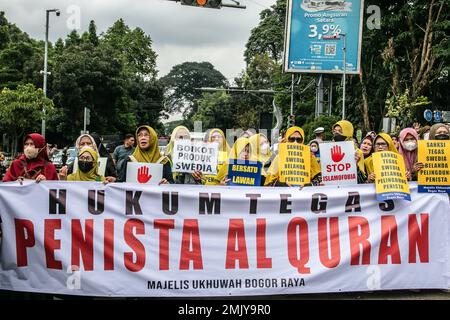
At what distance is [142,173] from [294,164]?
1.51 meters

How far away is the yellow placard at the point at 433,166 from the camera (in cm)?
632

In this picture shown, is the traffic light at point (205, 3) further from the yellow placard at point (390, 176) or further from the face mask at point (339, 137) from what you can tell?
the yellow placard at point (390, 176)

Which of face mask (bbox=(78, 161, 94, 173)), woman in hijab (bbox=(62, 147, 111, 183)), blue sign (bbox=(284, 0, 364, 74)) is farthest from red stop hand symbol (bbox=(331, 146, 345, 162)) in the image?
blue sign (bbox=(284, 0, 364, 74))

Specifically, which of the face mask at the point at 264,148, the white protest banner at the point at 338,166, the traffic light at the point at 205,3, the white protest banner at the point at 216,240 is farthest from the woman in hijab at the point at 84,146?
the traffic light at the point at 205,3

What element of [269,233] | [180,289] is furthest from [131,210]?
[269,233]

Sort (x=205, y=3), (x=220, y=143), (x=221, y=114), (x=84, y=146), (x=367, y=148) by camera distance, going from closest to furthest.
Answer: (x=84, y=146)
(x=367, y=148)
(x=220, y=143)
(x=205, y=3)
(x=221, y=114)

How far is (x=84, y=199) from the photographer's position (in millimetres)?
5852

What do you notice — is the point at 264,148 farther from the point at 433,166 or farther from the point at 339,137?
the point at 433,166

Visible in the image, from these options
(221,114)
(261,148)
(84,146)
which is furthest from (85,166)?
(221,114)

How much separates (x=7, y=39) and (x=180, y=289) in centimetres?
5039

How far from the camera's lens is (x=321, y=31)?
29.8m

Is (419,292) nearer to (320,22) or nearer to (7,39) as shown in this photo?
(320,22)

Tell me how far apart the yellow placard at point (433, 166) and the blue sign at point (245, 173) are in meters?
1.58

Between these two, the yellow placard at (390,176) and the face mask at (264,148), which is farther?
the face mask at (264,148)
